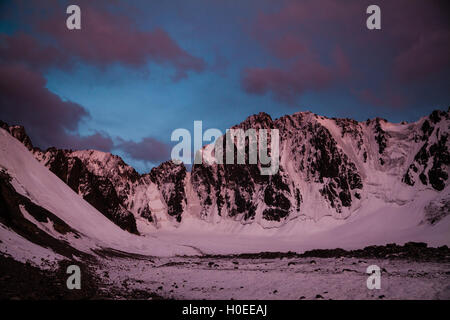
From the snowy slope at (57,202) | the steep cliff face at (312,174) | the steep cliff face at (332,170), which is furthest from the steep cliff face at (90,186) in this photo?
the snowy slope at (57,202)

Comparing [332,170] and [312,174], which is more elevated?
[332,170]

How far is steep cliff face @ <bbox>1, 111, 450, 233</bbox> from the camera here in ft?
454

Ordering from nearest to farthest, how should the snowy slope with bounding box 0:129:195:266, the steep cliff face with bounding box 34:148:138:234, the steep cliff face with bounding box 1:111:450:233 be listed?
the snowy slope with bounding box 0:129:195:266 → the steep cliff face with bounding box 1:111:450:233 → the steep cliff face with bounding box 34:148:138:234

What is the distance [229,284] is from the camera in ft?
83.7

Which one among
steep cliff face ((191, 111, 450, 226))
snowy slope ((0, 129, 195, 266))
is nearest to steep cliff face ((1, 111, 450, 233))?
steep cliff face ((191, 111, 450, 226))

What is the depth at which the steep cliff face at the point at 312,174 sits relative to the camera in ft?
454

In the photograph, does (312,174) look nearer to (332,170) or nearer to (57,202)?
(332,170)

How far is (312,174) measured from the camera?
538 feet

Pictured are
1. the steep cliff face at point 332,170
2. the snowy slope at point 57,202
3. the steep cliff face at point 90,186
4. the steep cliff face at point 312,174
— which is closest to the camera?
the snowy slope at point 57,202

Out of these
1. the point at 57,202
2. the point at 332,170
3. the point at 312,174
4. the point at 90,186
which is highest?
the point at 332,170

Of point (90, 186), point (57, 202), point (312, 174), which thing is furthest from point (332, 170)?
point (57, 202)

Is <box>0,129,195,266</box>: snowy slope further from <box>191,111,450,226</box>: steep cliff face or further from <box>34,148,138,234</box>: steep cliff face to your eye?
<box>191,111,450,226</box>: steep cliff face

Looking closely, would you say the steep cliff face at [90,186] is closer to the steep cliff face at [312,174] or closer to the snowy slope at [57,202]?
the steep cliff face at [312,174]
